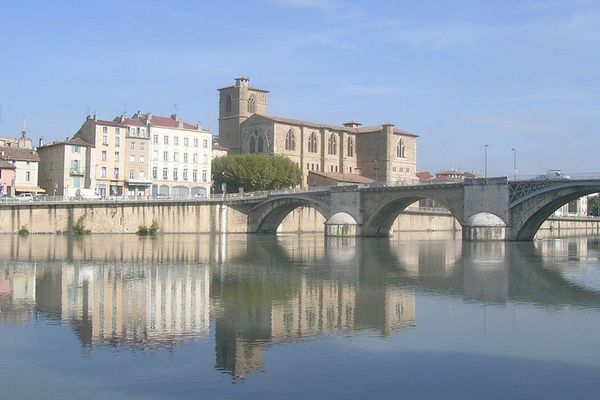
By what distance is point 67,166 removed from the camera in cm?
9712

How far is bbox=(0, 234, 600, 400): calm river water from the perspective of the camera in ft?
57.2

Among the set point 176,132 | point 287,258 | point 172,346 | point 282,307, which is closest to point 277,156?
point 176,132

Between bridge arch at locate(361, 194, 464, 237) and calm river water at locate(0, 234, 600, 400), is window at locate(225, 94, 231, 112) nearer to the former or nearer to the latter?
bridge arch at locate(361, 194, 464, 237)

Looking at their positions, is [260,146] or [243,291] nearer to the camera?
[243,291]

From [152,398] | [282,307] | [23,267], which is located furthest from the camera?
[23,267]

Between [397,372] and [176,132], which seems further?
[176,132]

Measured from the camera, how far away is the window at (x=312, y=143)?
13750cm

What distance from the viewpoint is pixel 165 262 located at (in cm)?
4844

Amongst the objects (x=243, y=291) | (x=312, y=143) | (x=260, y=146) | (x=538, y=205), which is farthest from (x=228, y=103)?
(x=243, y=291)

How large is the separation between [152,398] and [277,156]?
102541mm

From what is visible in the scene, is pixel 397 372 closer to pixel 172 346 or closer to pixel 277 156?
pixel 172 346

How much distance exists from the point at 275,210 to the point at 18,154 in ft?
109

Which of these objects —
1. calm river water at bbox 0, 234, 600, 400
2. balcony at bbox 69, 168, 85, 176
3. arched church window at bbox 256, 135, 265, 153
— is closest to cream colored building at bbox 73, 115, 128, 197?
balcony at bbox 69, 168, 85, 176

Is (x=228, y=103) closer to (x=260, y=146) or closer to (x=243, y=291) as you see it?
(x=260, y=146)
